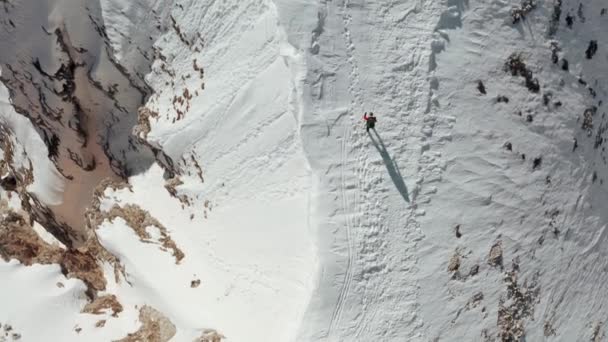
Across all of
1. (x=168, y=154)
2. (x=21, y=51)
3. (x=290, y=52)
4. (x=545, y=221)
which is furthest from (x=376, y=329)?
(x=21, y=51)

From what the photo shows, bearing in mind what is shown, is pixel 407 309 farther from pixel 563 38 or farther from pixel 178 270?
pixel 563 38

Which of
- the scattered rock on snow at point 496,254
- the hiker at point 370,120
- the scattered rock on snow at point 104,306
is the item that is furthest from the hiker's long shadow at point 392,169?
the scattered rock on snow at point 104,306

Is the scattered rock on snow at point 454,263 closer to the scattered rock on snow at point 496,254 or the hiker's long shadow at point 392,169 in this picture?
the scattered rock on snow at point 496,254

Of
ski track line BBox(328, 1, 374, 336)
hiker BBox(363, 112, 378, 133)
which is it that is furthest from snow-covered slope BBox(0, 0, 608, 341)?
hiker BBox(363, 112, 378, 133)

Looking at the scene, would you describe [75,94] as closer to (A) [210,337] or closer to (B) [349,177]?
(A) [210,337]

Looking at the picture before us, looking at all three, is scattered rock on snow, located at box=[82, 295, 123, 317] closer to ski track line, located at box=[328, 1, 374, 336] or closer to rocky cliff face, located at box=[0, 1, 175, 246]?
rocky cliff face, located at box=[0, 1, 175, 246]

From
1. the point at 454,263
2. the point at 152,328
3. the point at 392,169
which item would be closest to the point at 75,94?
the point at 152,328
